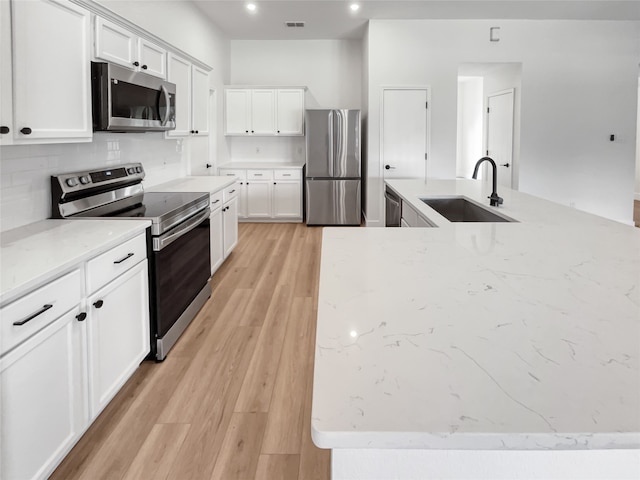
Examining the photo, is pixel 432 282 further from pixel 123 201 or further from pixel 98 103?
pixel 123 201

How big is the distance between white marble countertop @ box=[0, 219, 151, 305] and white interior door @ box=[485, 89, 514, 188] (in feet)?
19.9

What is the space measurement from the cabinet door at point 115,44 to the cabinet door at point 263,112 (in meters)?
4.50

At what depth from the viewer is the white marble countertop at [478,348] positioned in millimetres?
770

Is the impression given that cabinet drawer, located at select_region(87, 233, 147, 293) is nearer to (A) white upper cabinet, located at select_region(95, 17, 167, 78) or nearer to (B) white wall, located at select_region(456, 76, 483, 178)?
(A) white upper cabinet, located at select_region(95, 17, 167, 78)

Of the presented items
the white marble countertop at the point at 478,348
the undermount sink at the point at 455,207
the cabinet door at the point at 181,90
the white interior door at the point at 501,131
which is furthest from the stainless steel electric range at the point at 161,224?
the white interior door at the point at 501,131

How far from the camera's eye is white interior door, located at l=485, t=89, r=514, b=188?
7.48 m

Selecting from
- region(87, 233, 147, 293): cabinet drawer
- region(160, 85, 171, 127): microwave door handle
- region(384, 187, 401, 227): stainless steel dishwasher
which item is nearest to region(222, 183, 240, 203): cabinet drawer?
region(160, 85, 171, 127): microwave door handle

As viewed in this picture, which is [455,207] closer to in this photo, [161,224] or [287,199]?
[161,224]

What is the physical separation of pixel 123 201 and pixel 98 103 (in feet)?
2.71

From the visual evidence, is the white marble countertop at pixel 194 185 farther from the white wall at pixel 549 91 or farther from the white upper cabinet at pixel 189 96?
the white wall at pixel 549 91

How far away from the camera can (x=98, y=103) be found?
2.88 m

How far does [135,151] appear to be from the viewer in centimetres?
415

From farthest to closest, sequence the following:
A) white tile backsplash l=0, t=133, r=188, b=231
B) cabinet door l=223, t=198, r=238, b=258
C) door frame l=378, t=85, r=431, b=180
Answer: door frame l=378, t=85, r=431, b=180
cabinet door l=223, t=198, r=238, b=258
white tile backsplash l=0, t=133, r=188, b=231

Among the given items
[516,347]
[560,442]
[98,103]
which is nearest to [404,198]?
[98,103]
